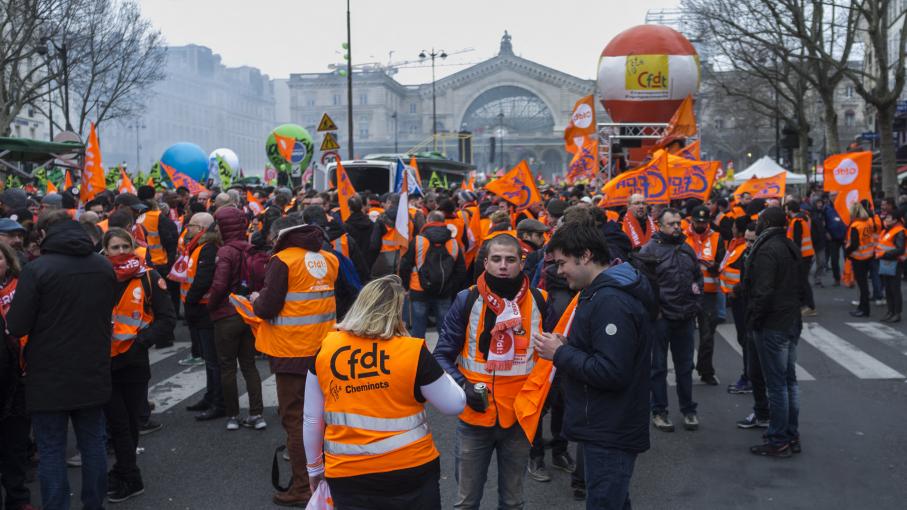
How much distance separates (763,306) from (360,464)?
153 inches

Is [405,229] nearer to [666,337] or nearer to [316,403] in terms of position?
[666,337]

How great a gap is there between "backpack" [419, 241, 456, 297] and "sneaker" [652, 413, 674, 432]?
108 inches

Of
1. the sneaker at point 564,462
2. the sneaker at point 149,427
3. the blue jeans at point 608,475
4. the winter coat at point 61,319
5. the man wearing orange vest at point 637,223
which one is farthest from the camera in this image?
the man wearing orange vest at point 637,223

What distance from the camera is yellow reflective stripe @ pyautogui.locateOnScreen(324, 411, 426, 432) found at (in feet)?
11.6

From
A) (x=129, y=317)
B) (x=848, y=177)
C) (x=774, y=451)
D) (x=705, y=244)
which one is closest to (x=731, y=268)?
(x=705, y=244)

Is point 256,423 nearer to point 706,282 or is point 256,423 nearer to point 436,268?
point 436,268

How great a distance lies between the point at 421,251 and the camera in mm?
9141

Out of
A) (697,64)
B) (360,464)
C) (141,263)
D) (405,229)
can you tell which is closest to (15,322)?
(141,263)

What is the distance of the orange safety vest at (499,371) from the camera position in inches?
177

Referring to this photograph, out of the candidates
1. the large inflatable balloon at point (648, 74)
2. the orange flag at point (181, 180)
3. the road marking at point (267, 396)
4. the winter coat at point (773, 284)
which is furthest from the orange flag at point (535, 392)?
the large inflatable balloon at point (648, 74)

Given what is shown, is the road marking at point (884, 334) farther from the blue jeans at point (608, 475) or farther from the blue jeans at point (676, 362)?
the blue jeans at point (608, 475)

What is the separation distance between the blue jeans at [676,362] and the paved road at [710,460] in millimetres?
253

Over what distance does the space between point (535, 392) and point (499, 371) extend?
261 mm

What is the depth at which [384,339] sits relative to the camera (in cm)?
354
